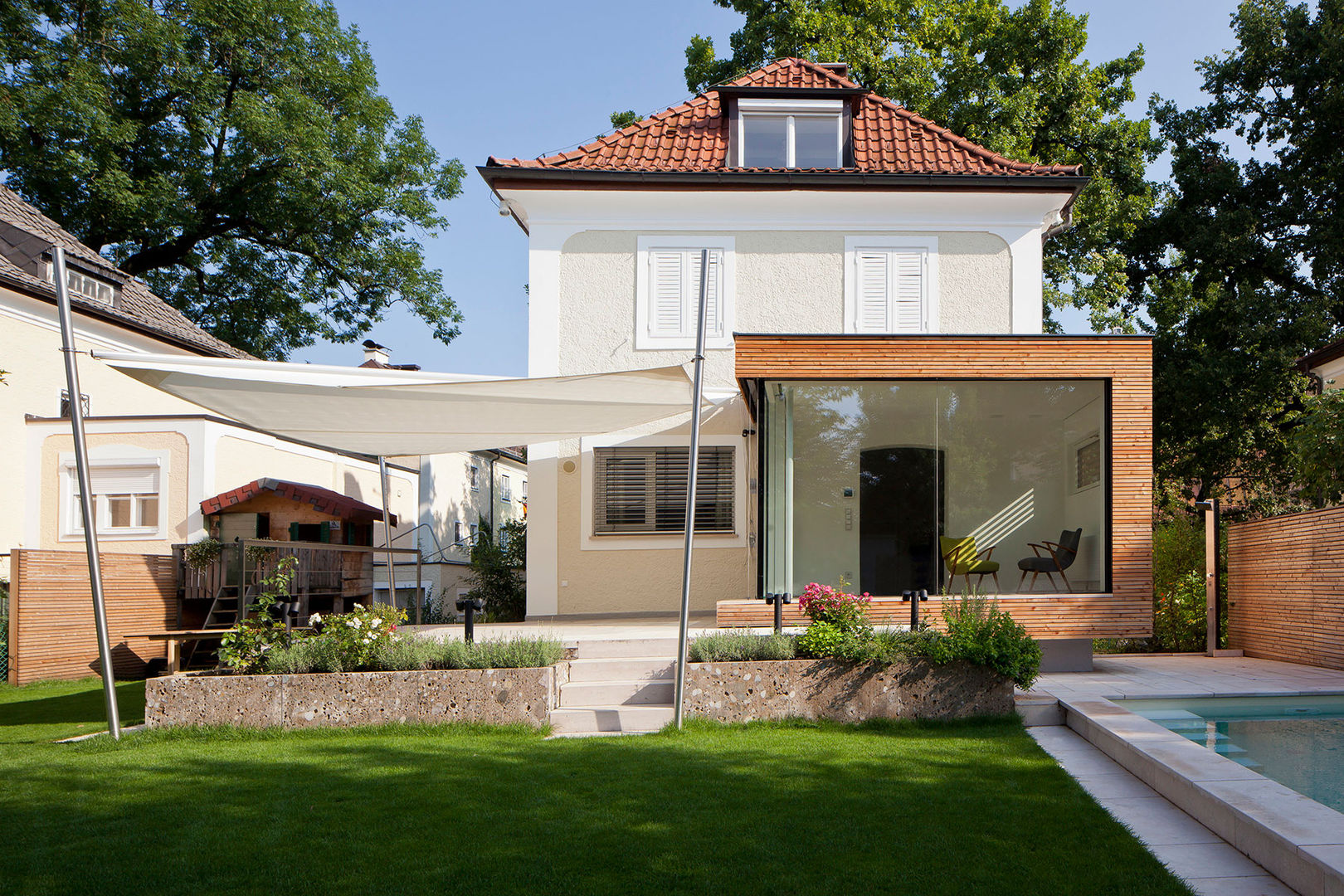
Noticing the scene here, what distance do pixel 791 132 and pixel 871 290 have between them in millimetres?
2618

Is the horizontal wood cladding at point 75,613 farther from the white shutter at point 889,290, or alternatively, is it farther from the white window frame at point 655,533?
the white shutter at point 889,290

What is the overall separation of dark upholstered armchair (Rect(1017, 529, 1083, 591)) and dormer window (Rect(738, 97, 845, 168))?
20.5ft

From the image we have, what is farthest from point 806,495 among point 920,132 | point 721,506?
point 920,132

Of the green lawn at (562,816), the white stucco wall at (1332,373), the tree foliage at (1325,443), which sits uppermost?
the white stucco wall at (1332,373)

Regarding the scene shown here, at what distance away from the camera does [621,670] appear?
28.5 ft

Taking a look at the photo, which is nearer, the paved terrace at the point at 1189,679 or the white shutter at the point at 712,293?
the paved terrace at the point at 1189,679

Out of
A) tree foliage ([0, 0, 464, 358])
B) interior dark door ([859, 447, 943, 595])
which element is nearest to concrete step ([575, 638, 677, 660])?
interior dark door ([859, 447, 943, 595])

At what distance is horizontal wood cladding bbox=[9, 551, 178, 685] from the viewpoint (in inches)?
483

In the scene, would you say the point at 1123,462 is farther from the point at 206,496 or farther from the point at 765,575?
the point at 206,496

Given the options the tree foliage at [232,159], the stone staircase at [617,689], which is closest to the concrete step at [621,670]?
the stone staircase at [617,689]

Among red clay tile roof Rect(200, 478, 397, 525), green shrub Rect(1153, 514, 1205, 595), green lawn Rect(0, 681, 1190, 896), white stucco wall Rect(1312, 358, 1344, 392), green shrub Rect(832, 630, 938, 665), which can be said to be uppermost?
white stucco wall Rect(1312, 358, 1344, 392)

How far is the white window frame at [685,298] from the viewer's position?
524 inches

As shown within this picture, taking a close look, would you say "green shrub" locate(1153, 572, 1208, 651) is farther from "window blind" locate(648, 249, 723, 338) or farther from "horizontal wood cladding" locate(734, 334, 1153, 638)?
"window blind" locate(648, 249, 723, 338)

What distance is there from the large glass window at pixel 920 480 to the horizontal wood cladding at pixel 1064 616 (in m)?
0.54
